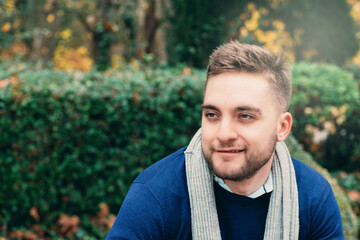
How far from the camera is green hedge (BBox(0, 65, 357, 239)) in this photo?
145 inches

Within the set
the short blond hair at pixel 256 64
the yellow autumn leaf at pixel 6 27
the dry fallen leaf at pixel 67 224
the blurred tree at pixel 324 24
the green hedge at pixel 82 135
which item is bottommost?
the dry fallen leaf at pixel 67 224

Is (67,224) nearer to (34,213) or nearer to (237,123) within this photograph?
(34,213)

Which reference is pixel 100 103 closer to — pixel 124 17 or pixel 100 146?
pixel 100 146

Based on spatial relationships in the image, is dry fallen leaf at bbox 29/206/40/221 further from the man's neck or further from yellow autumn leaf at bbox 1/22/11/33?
yellow autumn leaf at bbox 1/22/11/33

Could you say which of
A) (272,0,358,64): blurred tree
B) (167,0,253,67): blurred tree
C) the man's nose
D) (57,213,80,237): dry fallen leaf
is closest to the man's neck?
the man's nose

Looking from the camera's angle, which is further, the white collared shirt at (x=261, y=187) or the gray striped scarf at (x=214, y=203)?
the white collared shirt at (x=261, y=187)

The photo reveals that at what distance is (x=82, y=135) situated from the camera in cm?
386

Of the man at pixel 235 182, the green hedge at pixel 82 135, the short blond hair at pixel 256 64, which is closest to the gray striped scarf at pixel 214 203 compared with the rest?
the man at pixel 235 182

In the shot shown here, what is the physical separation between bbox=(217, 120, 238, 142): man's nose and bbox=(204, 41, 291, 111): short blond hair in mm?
261

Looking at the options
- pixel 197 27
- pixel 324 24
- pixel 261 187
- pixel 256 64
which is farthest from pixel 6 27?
pixel 324 24

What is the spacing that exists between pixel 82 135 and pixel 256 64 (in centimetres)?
257

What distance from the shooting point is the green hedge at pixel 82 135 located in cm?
369

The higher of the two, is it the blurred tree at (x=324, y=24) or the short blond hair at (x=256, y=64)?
the blurred tree at (x=324, y=24)

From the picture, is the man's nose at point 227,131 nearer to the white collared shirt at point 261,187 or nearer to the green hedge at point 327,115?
the white collared shirt at point 261,187
